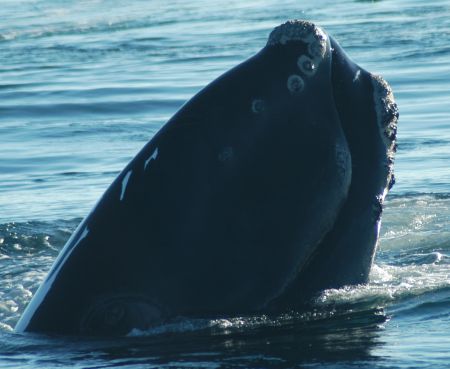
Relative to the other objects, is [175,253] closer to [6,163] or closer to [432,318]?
[432,318]

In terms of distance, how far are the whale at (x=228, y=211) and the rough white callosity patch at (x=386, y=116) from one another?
0.21m

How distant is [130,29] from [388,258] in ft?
86.0

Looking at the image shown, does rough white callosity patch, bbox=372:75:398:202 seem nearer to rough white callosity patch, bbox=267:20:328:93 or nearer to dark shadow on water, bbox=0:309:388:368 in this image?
rough white callosity patch, bbox=267:20:328:93

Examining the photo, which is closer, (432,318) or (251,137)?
(251,137)

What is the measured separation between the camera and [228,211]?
6922mm

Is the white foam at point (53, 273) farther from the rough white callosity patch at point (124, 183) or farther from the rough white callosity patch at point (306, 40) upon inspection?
the rough white callosity patch at point (306, 40)

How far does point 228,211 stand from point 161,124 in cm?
1215

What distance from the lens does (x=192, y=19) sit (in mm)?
36875

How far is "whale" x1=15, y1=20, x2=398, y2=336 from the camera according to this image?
6930mm

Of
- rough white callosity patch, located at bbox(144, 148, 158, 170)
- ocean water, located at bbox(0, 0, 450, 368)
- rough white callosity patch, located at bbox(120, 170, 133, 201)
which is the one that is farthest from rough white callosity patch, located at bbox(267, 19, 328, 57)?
ocean water, located at bbox(0, 0, 450, 368)

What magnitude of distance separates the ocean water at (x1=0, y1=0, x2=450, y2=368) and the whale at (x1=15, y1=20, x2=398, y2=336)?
0.18 meters

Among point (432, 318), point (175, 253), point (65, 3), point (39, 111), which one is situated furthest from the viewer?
point (65, 3)

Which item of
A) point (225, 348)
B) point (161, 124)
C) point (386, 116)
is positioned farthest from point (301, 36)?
point (161, 124)

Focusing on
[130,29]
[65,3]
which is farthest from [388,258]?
[65,3]
